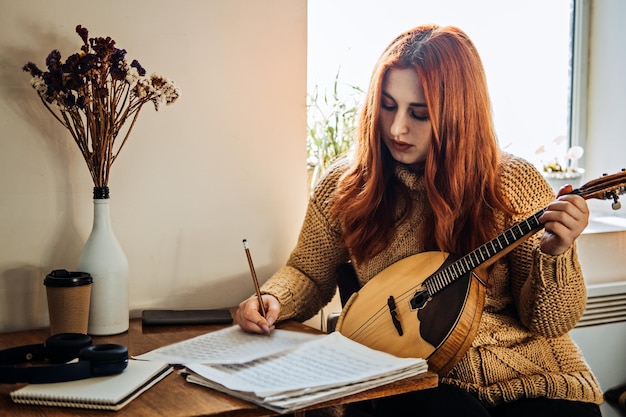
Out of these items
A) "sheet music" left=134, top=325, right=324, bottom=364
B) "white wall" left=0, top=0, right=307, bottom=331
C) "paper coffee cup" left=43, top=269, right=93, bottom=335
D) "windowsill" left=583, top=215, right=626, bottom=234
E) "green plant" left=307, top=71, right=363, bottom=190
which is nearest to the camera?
"sheet music" left=134, top=325, right=324, bottom=364

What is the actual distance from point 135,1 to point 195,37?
16 cm

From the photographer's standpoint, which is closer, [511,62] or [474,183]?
[474,183]

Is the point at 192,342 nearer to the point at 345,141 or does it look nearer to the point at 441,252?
the point at 441,252

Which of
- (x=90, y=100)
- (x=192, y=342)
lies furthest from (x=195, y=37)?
(x=192, y=342)

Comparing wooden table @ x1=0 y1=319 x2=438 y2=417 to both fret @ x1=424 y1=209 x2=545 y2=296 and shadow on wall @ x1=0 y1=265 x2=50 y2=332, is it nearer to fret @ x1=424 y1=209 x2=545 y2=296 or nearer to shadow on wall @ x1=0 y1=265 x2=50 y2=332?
fret @ x1=424 y1=209 x2=545 y2=296

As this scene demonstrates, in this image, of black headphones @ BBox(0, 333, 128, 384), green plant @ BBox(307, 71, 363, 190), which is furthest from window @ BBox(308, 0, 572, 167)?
black headphones @ BBox(0, 333, 128, 384)

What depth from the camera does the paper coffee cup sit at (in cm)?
145

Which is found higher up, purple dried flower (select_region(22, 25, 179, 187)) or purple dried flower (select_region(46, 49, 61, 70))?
purple dried flower (select_region(46, 49, 61, 70))

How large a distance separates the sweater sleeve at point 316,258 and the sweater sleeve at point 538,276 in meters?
0.43

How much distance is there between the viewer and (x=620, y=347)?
2.51 m

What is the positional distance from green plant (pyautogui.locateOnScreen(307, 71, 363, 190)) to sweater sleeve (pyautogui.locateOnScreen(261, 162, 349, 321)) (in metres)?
0.46

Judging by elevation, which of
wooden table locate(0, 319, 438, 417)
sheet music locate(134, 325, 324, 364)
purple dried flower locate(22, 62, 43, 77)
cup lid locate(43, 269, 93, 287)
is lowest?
wooden table locate(0, 319, 438, 417)

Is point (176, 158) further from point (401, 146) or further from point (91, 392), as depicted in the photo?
point (91, 392)

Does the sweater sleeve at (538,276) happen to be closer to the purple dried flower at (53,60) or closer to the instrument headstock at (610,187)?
the instrument headstock at (610,187)
